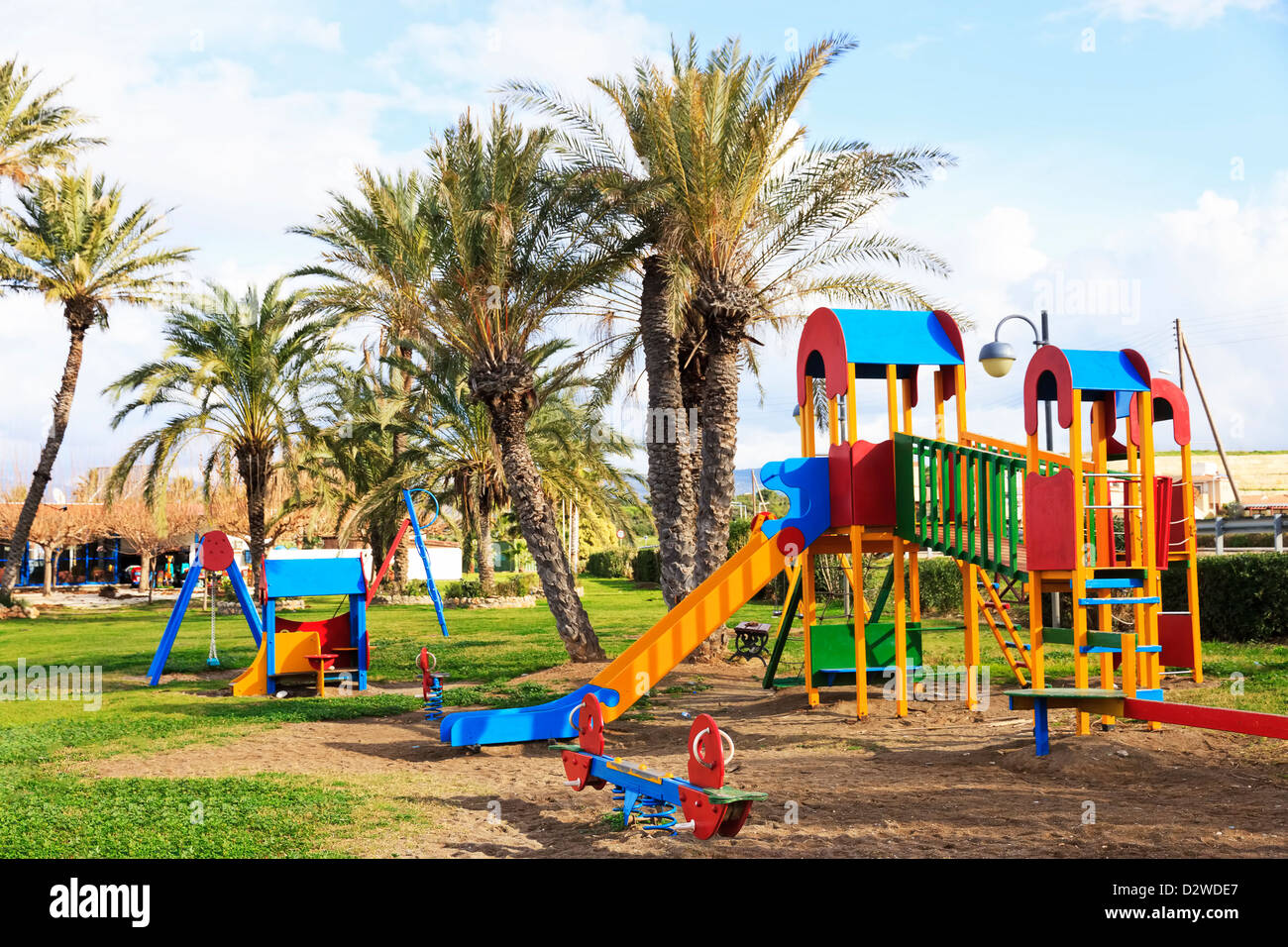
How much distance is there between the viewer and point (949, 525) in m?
10.2

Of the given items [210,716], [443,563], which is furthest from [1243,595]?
[443,563]

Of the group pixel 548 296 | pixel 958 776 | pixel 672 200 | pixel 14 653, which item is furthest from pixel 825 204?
pixel 14 653

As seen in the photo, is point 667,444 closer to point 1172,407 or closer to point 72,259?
point 1172,407

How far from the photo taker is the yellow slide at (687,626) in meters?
9.59

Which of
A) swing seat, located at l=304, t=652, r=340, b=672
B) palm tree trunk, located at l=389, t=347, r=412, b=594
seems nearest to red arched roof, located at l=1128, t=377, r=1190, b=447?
swing seat, located at l=304, t=652, r=340, b=672

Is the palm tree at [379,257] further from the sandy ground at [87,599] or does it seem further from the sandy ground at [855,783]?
the sandy ground at [87,599]

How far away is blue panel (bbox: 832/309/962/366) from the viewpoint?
426 inches

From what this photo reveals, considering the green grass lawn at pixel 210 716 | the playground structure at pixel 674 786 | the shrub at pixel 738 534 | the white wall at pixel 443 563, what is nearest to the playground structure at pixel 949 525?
the green grass lawn at pixel 210 716

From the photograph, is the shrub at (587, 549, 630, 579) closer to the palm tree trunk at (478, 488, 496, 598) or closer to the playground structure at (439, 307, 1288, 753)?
the palm tree trunk at (478, 488, 496, 598)

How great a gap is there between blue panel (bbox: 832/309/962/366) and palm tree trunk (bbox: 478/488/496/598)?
21.2 metres

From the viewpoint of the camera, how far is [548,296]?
15.2 m

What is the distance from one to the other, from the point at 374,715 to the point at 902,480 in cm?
650

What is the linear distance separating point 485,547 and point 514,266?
18544 millimetres
